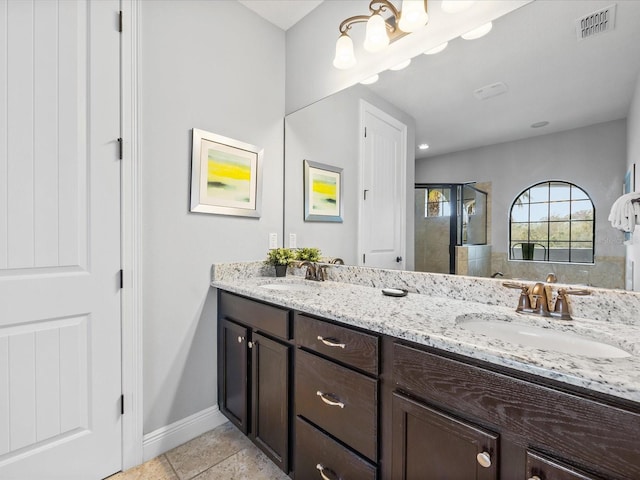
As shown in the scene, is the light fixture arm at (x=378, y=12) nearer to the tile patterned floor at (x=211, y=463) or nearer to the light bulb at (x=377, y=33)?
the light bulb at (x=377, y=33)

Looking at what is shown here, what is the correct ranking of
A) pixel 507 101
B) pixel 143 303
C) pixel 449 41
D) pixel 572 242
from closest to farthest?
pixel 572 242
pixel 507 101
pixel 449 41
pixel 143 303

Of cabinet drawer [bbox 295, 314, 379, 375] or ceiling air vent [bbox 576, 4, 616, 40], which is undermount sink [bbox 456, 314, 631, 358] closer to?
cabinet drawer [bbox 295, 314, 379, 375]

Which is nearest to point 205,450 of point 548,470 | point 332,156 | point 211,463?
point 211,463

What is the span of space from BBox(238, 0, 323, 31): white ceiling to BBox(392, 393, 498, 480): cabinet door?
232 centimetres

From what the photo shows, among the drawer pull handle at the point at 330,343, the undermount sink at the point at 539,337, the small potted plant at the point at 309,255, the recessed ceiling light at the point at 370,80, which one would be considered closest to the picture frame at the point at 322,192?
the small potted plant at the point at 309,255

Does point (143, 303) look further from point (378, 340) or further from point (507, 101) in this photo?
point (507, 101)

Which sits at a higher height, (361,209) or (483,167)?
(483,167)

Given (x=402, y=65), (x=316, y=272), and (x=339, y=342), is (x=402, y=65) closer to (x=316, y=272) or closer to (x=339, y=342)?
(x=316, y=272)

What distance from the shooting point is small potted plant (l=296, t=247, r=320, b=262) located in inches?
83.4

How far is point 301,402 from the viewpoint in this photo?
1.30 m

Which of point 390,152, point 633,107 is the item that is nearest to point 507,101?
point 633,107

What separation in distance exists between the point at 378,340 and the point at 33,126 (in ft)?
5.43

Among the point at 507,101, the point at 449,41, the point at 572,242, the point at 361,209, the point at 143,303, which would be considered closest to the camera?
the point at 572,242

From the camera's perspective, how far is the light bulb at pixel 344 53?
5.79 ft
